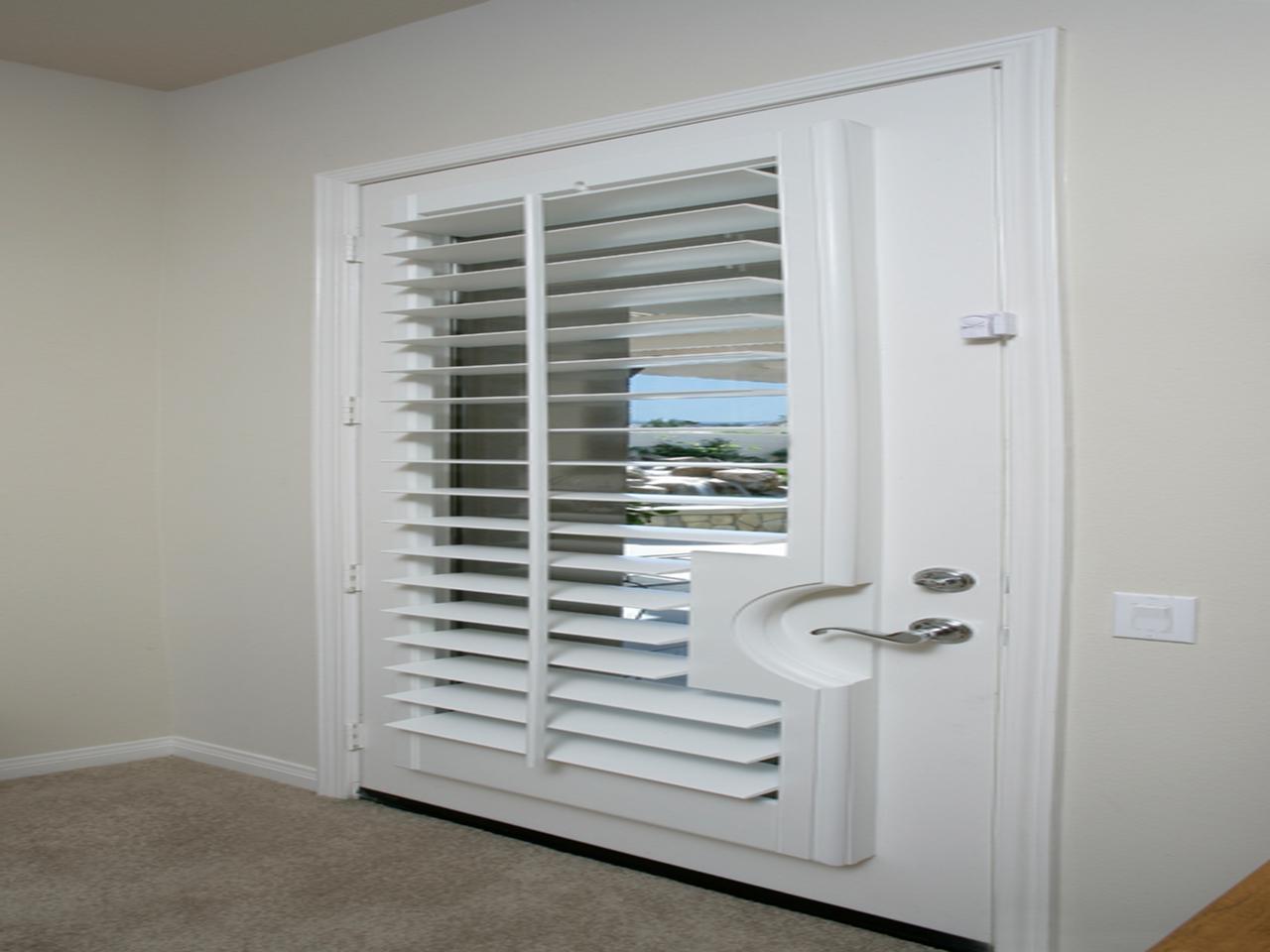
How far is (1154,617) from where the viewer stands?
2062 mm

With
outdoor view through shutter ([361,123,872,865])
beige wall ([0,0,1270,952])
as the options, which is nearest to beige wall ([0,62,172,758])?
beige wall ([0,0,1270,952])

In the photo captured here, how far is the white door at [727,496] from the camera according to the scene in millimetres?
2273

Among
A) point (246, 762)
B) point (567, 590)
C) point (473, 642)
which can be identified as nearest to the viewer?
point (567, 590)

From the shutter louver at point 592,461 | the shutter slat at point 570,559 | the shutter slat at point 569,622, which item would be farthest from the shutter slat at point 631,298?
the shutter slat at point 569,622

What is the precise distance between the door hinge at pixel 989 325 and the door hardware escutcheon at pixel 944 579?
52cm

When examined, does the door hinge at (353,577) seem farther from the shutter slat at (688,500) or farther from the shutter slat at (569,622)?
the shutter slat at (688,500)

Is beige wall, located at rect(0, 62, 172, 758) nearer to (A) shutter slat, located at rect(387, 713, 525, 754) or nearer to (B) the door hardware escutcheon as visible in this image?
(A) shutter slat, located at rect(387, 713, 525, 754)

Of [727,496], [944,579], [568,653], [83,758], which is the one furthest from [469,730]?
[83,758]

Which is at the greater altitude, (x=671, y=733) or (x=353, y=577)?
(x=353, y=577)

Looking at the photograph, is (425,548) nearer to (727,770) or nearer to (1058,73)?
(727,770)

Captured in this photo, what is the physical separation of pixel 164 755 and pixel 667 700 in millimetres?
2218

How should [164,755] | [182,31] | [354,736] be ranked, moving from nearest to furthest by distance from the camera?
[182,31]
[354,736]
[164,755]

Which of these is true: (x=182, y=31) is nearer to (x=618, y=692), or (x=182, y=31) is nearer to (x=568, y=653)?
(x=568, y=653)

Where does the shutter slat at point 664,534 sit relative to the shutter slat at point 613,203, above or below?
below
